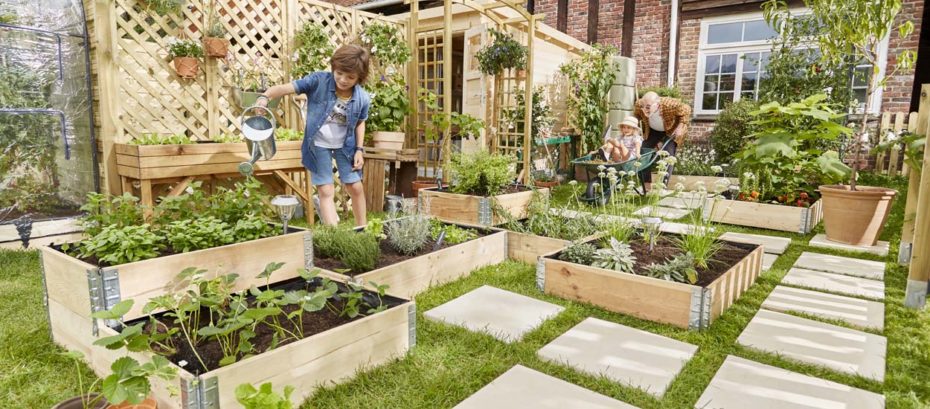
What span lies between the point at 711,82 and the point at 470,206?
21.0ft

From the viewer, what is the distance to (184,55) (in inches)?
167

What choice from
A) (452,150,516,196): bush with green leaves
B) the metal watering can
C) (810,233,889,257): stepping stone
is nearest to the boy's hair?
the metal watering can

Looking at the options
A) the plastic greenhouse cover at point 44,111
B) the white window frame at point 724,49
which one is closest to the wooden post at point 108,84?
the plastic greenhouse cover at point 44,111

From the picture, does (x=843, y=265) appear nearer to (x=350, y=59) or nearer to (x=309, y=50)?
(x=350, y=59)

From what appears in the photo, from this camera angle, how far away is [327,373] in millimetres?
1809

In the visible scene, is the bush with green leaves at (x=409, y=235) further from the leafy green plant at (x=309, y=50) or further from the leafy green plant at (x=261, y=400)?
the leafy green plant at (x=309, y=50)

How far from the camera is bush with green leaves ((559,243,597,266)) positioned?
9.59 feet

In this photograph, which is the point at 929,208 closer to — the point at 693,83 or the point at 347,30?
the point at 347,30

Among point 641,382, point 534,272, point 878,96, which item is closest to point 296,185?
point 534,272

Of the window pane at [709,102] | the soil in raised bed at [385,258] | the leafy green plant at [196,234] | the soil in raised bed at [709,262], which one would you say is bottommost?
the soil in raised bed at [385,258]

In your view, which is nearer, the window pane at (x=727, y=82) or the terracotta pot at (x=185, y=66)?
the terracotta pot at (x=185, y=66)

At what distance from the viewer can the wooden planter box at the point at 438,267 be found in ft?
8.90

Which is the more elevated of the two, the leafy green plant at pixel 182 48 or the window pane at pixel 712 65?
the window pane at pixel 712 65

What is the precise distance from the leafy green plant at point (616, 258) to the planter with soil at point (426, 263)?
→ 76cm
